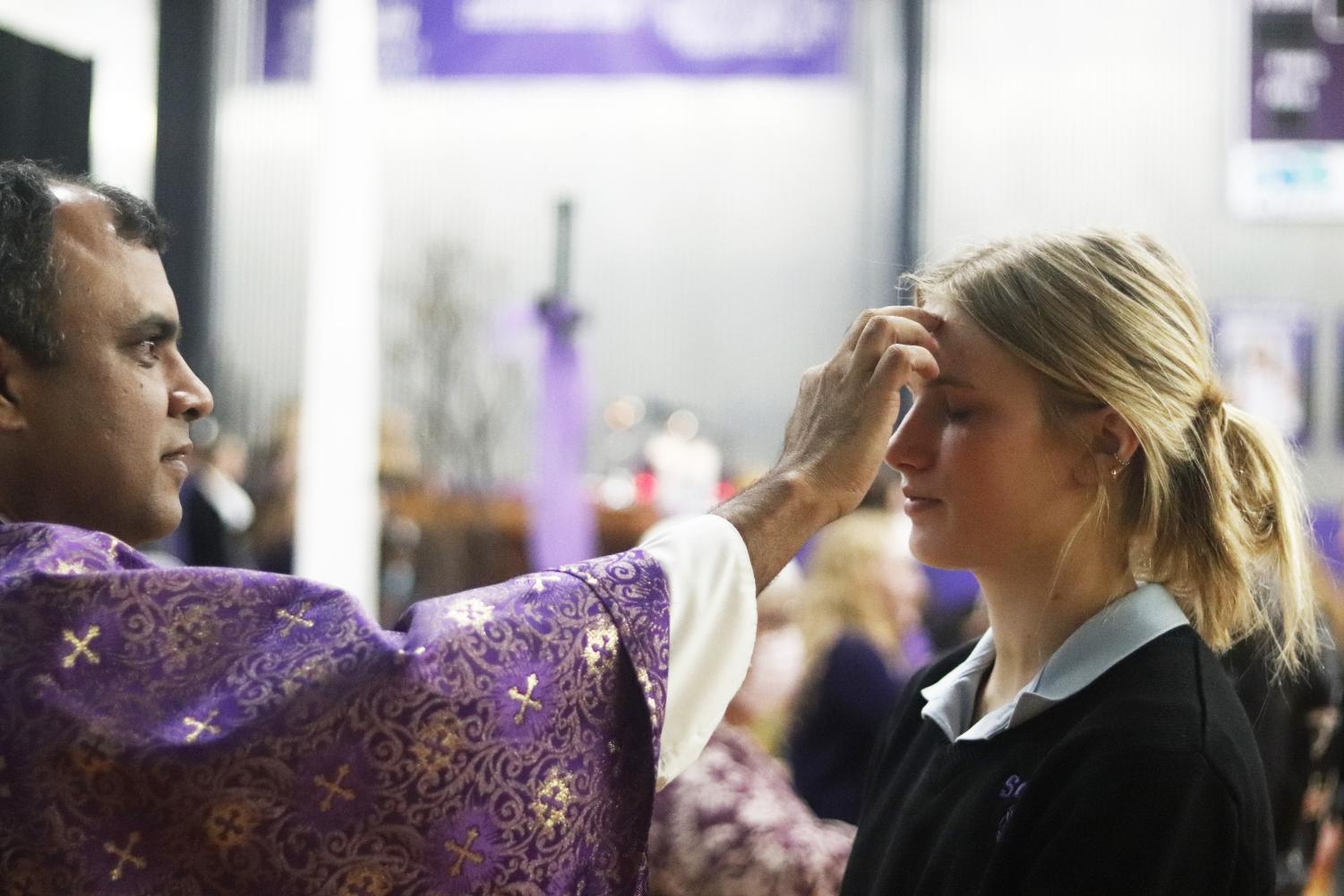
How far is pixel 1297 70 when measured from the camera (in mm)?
6648

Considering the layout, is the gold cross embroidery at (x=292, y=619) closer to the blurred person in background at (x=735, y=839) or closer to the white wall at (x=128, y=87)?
the blurred person in background at (x=735, y=839)

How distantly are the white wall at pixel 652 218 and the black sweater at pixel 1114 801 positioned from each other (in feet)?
21.6

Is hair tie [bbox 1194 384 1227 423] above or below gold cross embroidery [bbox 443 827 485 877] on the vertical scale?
above

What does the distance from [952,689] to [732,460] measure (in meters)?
6.40

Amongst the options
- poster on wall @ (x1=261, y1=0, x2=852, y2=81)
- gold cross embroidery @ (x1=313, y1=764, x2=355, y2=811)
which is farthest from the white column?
gold cross embroidery @ (x1=313, y1=764, x2=355, y2=811)

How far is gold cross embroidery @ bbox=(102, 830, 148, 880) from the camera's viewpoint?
1.09 metres

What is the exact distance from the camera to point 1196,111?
7762mm

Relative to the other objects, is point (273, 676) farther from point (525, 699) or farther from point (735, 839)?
point (735, 839)

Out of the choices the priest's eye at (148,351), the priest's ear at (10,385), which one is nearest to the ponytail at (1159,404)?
the priest's eye at (148,351)

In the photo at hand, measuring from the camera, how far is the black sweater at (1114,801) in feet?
3.59

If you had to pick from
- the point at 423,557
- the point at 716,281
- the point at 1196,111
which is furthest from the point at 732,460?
the point at 1196,111

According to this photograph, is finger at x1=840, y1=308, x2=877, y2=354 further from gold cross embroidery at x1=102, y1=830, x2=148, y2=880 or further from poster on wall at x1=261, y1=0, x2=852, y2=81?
poster on wall at x1=261, y1=0, x2=852, y2=81

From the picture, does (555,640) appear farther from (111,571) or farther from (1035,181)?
(1035,181)

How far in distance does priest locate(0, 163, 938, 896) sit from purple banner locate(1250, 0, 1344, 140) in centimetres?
613
